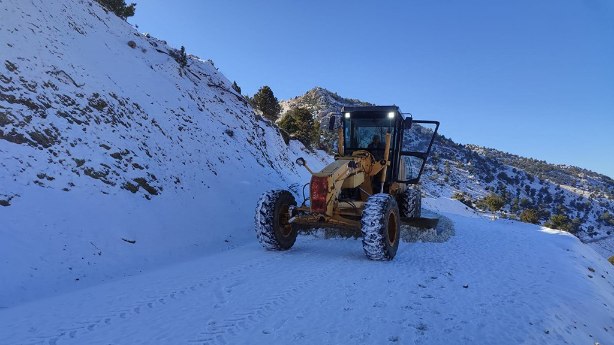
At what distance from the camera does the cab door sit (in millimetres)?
12200

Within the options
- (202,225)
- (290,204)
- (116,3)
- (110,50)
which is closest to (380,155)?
(290,204)

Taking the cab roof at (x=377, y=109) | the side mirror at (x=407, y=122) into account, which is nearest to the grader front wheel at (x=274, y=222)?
the cab roof at (x=377, y=109)

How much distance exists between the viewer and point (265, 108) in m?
40.7

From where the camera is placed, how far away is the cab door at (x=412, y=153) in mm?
12200

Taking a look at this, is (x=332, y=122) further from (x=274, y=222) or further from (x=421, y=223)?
(x=421, y=223)

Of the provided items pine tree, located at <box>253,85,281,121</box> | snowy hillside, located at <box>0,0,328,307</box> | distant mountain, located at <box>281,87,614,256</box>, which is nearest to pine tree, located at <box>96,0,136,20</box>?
snowy hillside, located at <box>0,0,328,307</box>

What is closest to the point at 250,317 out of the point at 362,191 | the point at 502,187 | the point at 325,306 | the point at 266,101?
the point at 325,306

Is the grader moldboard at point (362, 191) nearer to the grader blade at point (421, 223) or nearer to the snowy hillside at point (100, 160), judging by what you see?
the grader blade at point (421, 223)

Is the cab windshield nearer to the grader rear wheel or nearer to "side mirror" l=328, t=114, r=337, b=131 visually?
"side mirror" l=328, t=114, r=337, b=131

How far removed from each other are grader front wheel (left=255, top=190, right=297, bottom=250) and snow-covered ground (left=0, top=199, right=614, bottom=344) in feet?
1.82

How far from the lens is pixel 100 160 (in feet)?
36.8

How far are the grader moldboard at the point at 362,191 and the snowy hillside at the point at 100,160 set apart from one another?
234 centimetres

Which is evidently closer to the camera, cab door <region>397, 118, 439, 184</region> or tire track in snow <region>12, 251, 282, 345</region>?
tire track in snow <region>12, 251, 282, 345</region>

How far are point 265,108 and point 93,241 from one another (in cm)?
3285
